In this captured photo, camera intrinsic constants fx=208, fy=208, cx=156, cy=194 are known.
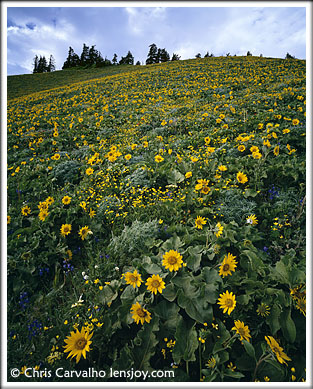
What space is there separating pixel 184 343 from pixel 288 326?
860mm

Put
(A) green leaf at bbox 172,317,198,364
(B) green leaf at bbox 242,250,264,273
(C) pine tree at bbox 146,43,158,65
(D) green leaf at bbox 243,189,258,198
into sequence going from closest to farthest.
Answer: (A) green leaf at bbox 172,317,198,364 < (B) green leaf at bbox 242,250,264,273 < (D) green leaf at bbox 243,189,258,198 < (C) pine tree at bbox 146,43,158,65

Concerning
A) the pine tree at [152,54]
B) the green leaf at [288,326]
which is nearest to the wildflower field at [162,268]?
the green leaf at [288,326]

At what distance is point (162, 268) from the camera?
215 cm

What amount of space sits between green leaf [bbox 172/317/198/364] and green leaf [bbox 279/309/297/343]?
0.73 metres

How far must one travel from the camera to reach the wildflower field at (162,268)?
1.72 m

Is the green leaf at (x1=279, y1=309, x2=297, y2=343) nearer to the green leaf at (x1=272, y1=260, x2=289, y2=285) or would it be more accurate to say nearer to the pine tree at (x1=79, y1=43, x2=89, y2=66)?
the green leaf at (x1=272, y1=260, x2=289, y2=285)

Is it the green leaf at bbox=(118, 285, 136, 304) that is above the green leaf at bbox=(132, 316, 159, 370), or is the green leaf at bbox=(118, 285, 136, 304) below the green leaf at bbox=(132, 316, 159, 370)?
above

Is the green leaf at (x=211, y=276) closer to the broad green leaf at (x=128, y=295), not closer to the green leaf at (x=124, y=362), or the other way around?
the broad green leaf at (x=128, y=295)

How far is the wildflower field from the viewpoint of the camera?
172 centimetres

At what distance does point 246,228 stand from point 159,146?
3.30m

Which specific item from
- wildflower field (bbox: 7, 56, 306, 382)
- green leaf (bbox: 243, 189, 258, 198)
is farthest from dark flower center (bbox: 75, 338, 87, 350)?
green leaf (bbox: 243, 189, 258, 198)

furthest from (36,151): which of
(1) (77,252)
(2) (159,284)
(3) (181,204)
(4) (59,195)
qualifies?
(2) (159,284)

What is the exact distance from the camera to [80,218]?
10.2 ft

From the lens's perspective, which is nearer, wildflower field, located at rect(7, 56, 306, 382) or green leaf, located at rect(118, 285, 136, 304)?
wildflower field, located at rect(7, 56, 306, 382)
